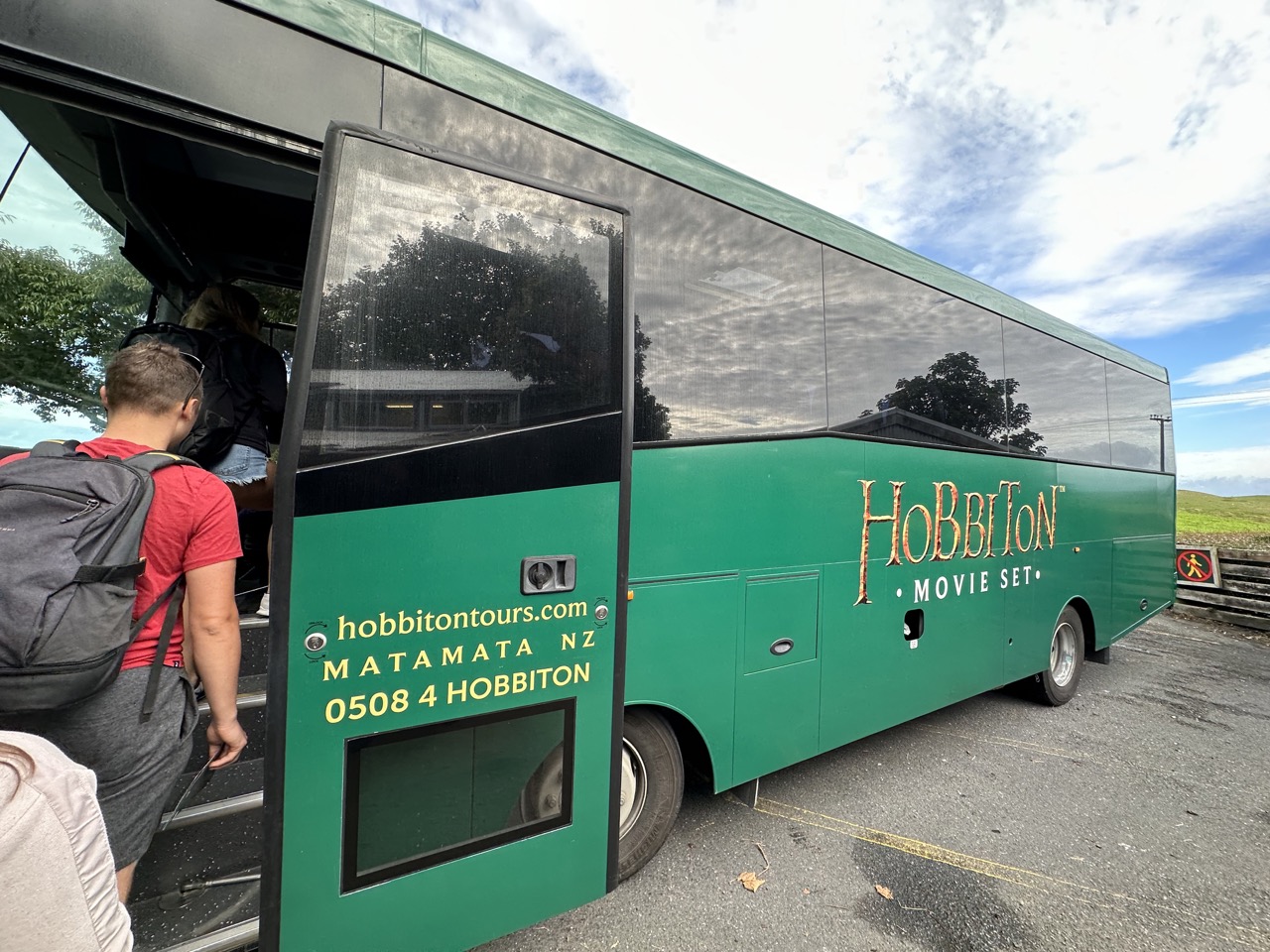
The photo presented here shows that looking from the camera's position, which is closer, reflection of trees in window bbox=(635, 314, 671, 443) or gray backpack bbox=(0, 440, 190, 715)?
gray backpack bbox=(0, 440, 190, 715)

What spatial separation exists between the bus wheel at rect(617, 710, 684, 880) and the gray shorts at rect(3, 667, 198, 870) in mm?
1601

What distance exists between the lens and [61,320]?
2.93 metres

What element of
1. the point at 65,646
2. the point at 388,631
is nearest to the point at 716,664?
the point at 388,631

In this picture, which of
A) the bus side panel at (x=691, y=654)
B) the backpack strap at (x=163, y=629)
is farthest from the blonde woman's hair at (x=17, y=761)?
the bus side panel at (x=691, y=654)

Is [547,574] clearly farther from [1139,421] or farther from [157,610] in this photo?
[1139,421]

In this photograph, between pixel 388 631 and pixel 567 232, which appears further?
pixel 567 232

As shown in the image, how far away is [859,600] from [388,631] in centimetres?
254

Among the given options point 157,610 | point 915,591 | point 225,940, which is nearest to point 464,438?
point 157,610

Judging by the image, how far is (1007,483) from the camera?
4.49 meters

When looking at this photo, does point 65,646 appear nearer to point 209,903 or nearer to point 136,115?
point 209,903

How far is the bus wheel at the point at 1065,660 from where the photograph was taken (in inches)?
214

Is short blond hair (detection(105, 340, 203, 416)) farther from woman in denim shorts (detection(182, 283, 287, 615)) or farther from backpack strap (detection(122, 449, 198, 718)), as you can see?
woman in denim shorts (detection(182, 283, 287, 615))

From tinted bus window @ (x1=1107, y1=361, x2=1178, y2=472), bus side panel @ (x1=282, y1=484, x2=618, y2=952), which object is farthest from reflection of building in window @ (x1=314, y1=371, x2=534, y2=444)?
tinted bus window @ (x1=1107, y1=361, x2=1178, y2=472)

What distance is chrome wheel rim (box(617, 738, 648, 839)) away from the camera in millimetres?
2650
